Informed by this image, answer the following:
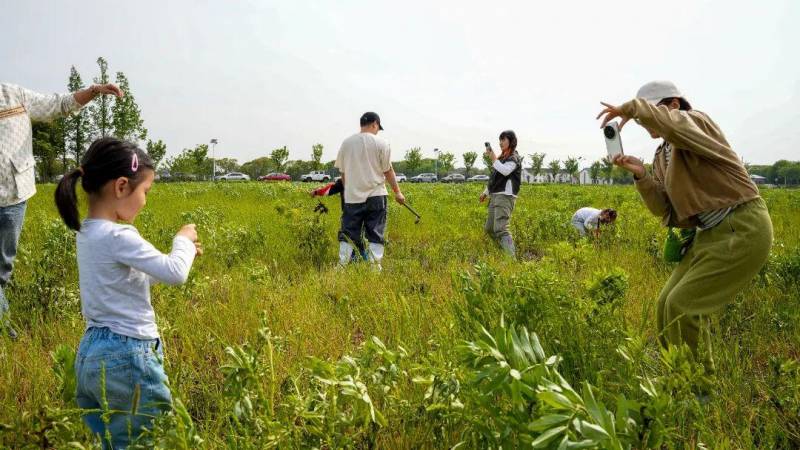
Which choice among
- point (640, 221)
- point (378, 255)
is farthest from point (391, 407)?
point (640, 221)

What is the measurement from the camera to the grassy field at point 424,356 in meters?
1.31

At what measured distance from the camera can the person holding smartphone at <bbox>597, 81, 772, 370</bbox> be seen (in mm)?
2531

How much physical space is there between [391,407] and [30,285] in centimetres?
349

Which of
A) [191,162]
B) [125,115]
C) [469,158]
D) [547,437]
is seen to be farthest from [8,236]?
[469,158]

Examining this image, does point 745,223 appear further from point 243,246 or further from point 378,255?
point 243,246

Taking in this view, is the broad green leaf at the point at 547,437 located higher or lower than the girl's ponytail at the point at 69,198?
lower

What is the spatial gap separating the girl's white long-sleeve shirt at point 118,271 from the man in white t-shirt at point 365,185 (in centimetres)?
369

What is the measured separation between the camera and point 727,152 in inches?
103

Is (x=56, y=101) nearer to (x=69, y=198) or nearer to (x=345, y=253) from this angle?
(x=69, y=198)

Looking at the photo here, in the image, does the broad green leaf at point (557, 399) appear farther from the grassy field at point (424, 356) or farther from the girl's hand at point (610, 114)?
the girl's hand at point (610, 114)

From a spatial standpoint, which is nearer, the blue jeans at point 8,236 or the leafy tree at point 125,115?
the blue jeans at point 8,236

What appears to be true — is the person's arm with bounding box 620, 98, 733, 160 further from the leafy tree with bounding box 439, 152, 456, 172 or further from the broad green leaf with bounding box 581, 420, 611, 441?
the leafy tree with bounding box 439, 152, 456, 172

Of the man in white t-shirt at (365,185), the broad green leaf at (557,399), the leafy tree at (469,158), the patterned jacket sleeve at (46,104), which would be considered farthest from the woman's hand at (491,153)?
the leafy tree at (469,158)

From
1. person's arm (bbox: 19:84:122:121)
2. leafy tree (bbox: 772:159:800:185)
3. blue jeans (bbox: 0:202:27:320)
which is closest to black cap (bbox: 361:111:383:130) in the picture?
person's arm (bbox: 19:84:122:121)
